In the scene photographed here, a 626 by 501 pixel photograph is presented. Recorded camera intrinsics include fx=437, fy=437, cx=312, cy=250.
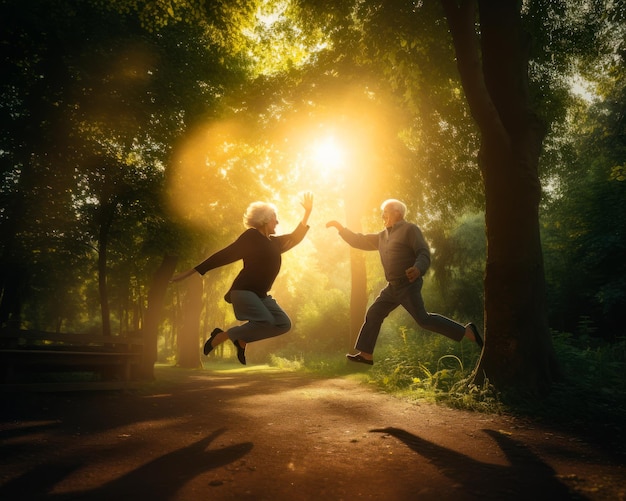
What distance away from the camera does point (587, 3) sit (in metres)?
9.12

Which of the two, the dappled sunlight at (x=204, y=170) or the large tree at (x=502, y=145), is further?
the dappled sunlight at (x=204, y=170)

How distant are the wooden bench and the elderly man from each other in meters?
6.13

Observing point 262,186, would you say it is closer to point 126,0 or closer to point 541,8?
point 126,0

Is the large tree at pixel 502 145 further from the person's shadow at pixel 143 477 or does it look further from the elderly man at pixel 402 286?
the person's shadow at pixel 143 477

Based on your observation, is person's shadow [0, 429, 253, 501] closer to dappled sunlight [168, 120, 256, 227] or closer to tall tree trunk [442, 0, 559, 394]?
tall tree trunk [442, 0, 559, 394]

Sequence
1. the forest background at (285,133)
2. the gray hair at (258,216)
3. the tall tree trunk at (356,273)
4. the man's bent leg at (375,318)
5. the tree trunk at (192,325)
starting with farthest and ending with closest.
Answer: the tree trunk at (192,325) → the tall tree trunk at (356,273) → the forest background at (285,133) → the man's bent leg at (375,318) → the gray hair at (258,216)

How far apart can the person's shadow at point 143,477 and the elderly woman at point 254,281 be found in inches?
59.7

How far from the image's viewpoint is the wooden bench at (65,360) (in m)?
8.02

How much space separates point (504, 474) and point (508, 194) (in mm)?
4324

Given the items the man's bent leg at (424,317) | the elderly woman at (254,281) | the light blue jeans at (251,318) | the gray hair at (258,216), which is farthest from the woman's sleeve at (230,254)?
the man's bent leg at (424,317)

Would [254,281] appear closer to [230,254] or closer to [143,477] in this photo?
[230,254]

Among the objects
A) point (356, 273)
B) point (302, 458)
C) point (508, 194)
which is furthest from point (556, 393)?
point (356, 273)

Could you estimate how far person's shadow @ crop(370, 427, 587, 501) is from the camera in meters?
2.76

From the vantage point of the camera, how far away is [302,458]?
11.9 feet
